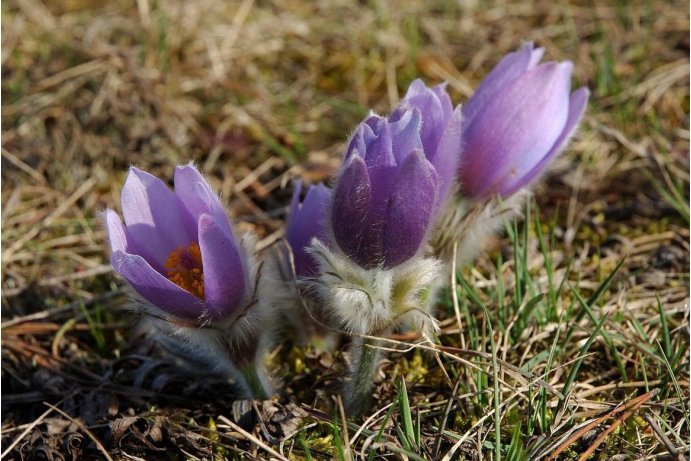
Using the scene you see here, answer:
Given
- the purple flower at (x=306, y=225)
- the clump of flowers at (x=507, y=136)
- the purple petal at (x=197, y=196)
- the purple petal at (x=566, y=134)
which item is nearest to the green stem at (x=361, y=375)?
the purple flower at (x=306, y=225)

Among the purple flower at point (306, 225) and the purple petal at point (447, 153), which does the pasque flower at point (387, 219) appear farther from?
the purple flower at point (306, 225)

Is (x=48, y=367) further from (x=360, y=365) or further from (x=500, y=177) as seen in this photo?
(x=500, y=177)

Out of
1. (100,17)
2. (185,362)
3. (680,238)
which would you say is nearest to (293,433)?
(185,362)

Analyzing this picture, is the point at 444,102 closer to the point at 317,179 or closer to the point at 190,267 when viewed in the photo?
the point at 190,267

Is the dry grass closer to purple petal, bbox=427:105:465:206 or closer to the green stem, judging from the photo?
the green stem

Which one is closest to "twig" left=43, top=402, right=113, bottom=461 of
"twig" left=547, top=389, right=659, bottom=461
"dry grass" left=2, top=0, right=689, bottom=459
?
"dry grass" left=2, top=0, right=689, bottom=459

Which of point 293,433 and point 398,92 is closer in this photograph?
point 293,433
